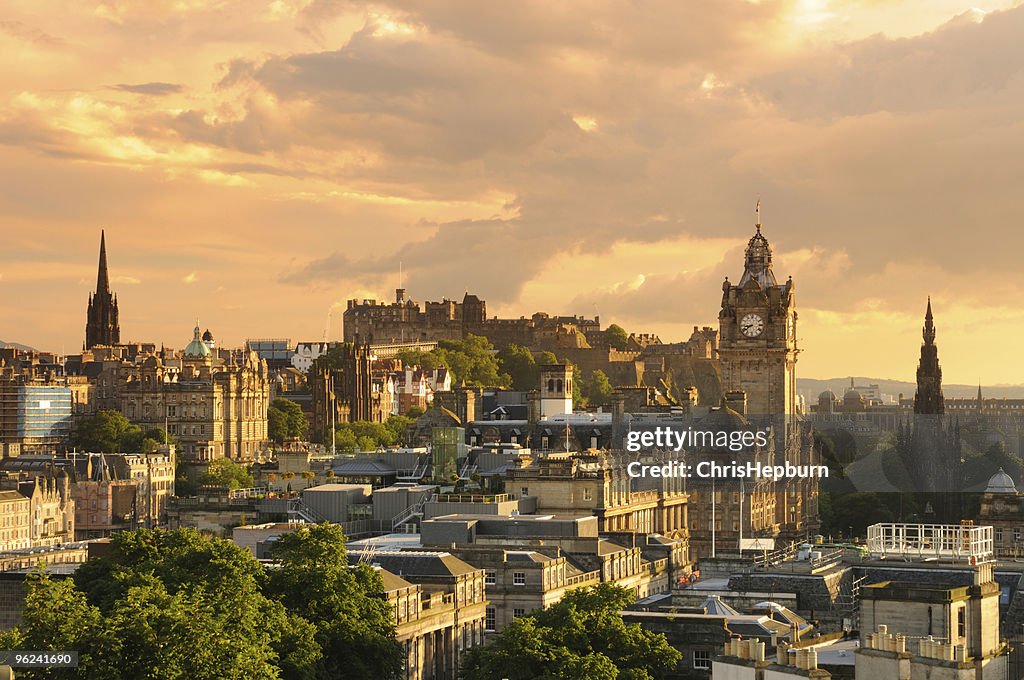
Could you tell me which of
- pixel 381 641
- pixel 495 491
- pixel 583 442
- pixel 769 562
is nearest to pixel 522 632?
pixel 381 641

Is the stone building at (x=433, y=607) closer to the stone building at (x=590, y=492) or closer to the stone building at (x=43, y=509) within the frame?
the stone building at (x=590, y=492)

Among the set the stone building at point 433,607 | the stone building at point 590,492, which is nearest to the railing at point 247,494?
the stone building at point 590,492

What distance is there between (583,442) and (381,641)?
105 metres

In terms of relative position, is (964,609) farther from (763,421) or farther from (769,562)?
(763,421)

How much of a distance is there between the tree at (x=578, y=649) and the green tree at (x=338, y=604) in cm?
366

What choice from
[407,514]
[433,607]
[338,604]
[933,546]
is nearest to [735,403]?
[407,514]

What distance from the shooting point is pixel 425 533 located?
371 feet

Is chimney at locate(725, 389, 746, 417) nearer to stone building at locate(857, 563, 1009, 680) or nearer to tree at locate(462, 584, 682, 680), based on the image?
tree at locate(462, 584, 682, 680)

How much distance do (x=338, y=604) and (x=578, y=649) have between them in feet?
31.6

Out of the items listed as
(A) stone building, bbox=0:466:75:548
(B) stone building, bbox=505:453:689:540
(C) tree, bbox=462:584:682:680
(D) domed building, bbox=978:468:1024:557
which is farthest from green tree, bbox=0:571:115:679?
(A) stone building, bbox=0:466:75:548

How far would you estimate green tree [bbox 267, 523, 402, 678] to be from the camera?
273 feet

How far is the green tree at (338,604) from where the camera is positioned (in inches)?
3278

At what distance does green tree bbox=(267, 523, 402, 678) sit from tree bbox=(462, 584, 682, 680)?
3.66m

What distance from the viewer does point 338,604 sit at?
278 feet
